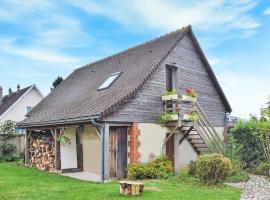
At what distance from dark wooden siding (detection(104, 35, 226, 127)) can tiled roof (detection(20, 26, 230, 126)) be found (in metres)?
0.41

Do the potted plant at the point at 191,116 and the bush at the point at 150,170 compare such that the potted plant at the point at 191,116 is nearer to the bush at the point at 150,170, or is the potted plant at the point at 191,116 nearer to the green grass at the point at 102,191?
the bush at the point at 150,170

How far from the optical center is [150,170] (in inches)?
543

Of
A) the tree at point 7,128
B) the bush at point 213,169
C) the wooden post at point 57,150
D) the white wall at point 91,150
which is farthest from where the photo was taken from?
the tree at point 7,128

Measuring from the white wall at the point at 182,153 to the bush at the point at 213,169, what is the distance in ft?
11.8

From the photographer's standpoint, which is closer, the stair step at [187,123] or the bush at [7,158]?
the stair step at [187,123]

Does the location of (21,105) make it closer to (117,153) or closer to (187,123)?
(117,153)

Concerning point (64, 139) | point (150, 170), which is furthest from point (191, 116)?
point (64, 139)

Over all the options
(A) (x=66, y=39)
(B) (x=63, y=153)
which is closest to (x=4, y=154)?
(B) (x=63, y=153)

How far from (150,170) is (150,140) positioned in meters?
1.57

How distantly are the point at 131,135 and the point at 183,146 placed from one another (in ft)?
12.0

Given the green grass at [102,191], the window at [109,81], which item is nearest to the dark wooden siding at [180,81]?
the window at [109,81]

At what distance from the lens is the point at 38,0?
1277 centimetres

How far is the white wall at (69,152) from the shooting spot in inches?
671

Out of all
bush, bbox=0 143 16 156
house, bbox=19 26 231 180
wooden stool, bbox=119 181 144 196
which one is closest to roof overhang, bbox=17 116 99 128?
house, bbox=19 26 231 180
